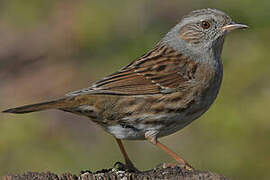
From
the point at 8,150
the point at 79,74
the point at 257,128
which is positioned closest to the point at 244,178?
the point at 257,128

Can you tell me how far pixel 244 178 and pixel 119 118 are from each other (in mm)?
2418

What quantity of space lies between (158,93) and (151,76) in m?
0.21

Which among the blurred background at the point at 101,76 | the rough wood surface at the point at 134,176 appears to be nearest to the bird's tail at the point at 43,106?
the rough wood surface at the point at 134,176

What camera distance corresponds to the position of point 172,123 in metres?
5.17

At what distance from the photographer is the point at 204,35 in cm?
571

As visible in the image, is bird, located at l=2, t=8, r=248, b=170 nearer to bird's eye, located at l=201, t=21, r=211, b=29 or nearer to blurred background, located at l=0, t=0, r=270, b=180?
bird's eye, located at l=201, t=21, r=211, b=29

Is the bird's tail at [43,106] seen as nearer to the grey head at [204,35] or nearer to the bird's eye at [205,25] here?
the grey head at [204,35]

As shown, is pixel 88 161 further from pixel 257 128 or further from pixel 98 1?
pixel 98 1

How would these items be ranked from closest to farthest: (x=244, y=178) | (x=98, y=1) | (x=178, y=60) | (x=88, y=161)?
(x=178, y=60) → (x=244, y=178) → (x=88, y=161) → (x=98, y=1)

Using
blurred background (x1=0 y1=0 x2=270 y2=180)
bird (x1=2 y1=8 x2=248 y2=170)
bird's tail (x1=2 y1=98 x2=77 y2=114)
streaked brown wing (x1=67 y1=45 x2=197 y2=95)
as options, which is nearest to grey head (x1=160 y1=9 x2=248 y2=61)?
bird (x1=2 y1=8 x2=248 y2=170)

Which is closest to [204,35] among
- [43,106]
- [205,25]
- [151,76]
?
[205,25]

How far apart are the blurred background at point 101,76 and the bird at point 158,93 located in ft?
5.85

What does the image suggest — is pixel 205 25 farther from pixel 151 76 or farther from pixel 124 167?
pixel 124 167

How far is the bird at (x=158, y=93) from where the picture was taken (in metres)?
5.06
